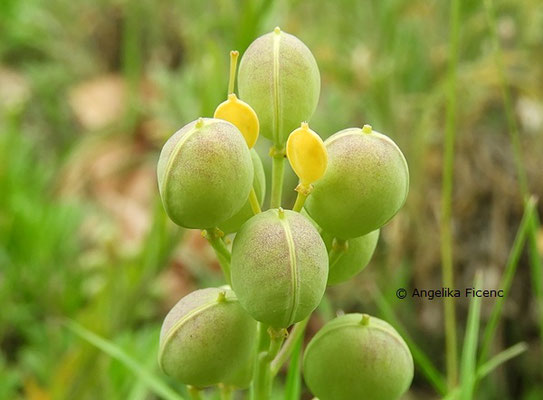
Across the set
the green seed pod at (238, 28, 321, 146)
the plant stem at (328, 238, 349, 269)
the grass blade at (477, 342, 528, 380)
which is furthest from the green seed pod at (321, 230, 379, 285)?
the grass blade at (477, 342, 528, 380)

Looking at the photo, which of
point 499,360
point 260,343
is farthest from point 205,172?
point 499,360

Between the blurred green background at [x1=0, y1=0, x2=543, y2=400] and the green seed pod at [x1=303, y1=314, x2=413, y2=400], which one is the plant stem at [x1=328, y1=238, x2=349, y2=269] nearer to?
the green seed pod at [x1=303, y1=314, x2=413, y2=400]

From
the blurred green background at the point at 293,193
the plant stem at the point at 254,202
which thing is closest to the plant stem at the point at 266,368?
A: the plant stem at the point at 254,202

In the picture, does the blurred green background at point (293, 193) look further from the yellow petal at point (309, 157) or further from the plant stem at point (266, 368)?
the yellow petal at point (309, 157)

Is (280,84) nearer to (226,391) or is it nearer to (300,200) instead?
(300,200)

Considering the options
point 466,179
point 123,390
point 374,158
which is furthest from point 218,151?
point 466,179
